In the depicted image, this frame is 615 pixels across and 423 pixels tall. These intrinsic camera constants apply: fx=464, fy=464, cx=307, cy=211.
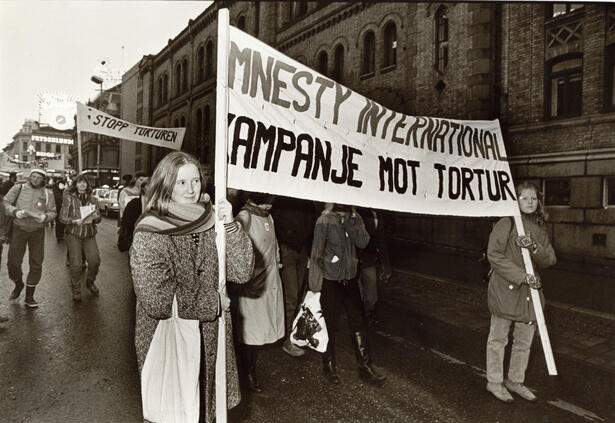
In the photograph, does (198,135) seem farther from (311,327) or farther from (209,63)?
(311,327)

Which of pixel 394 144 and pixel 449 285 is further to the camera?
pixel 449 285

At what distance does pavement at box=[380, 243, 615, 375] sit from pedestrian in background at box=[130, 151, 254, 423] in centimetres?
371

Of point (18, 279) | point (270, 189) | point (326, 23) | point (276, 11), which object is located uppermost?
point (276, 11)

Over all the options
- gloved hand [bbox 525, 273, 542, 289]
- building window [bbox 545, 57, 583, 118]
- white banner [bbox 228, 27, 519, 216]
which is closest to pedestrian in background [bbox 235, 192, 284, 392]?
white banner [bbox 228, 27, 519, 216]

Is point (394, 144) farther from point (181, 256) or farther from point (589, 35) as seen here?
point (589, 35)

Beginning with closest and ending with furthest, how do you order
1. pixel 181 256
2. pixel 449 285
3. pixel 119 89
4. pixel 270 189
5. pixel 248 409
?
pixel 181 256, pixel 270 189, pixel 248 409, pixel 119 89, pixel 449 285

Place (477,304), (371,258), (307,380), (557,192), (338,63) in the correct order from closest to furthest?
(307,380)
(371,258)
(477,304)
(557,192)
(338,63)

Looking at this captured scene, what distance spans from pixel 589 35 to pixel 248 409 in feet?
33.1

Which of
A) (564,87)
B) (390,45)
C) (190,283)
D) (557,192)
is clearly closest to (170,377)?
(190,283)

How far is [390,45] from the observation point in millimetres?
13086

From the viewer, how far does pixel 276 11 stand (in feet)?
52.6

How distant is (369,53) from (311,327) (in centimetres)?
1155

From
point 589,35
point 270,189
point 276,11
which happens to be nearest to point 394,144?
point 270,189

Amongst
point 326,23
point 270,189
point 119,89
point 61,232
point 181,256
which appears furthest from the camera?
point 326,23
